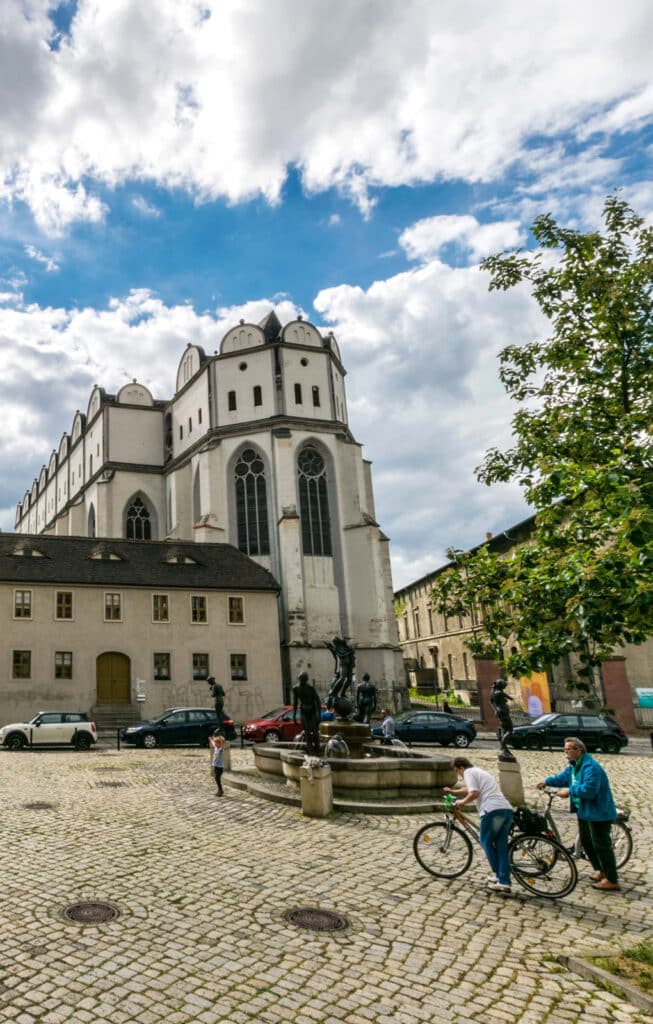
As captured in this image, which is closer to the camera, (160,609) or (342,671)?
(342,671)

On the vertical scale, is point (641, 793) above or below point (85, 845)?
below

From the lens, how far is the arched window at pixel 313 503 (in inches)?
1788

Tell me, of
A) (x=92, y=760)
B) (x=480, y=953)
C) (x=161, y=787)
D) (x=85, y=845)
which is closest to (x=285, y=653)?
(x=92, y=760)

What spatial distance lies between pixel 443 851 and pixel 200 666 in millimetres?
26625

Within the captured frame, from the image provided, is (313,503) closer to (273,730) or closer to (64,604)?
(64,604)

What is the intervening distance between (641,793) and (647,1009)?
1086 centimetres

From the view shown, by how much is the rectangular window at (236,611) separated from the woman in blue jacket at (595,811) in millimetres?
28177

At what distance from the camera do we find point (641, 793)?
14.5m

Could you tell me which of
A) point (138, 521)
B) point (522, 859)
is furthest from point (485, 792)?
point (138, 521)

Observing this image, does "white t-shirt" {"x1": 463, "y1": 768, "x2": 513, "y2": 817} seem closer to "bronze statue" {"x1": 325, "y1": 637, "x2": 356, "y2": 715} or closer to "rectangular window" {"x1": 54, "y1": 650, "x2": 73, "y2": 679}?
"bronze statue" {"x1": 325, "y1": 637, "x2": 356, "y2": 715}

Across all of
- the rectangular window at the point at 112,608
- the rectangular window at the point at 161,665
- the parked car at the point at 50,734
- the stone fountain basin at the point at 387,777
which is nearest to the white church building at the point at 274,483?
the rectangular window at the point at 161,665

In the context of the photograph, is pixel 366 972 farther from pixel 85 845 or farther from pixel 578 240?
pixel 578 240

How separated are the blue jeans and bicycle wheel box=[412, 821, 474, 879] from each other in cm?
56

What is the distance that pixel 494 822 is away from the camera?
750 cm
